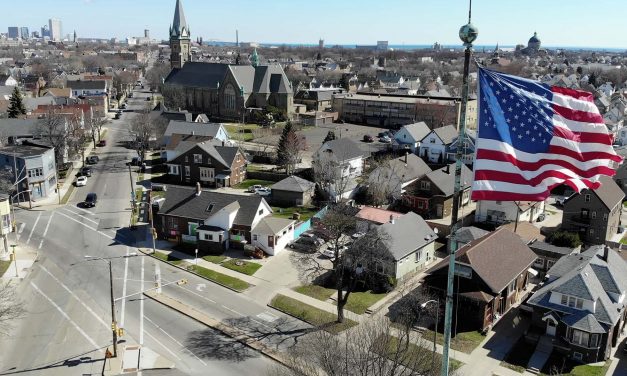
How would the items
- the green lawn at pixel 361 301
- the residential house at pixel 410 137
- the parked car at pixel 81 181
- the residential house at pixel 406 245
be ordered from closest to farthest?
the green lawn at pixel 361 301
the residential house at pixel 406 245
the parked car at pixel 81 181
the residential house at pixel 410 137

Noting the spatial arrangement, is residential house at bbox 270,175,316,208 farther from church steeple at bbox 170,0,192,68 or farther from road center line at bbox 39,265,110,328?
church steeple at bbox 170,0,192,68

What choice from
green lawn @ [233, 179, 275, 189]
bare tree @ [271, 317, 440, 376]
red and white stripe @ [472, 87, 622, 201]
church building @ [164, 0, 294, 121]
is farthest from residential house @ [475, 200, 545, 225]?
church building @ [164, 0, 294, 121]

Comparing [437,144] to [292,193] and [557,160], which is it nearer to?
[292,193]

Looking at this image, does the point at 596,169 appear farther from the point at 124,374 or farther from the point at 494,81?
the point at 124,374


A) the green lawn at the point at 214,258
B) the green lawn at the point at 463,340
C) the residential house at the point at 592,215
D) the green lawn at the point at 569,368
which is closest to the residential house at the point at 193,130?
the green lawn at the point at 214,258

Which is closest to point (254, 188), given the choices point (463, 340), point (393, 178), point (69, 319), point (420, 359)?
point (393, 178)

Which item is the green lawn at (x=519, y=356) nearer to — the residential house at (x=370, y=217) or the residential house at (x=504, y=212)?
the residential house at (x=370, y=217)

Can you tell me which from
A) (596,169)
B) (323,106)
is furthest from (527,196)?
(323,106)
